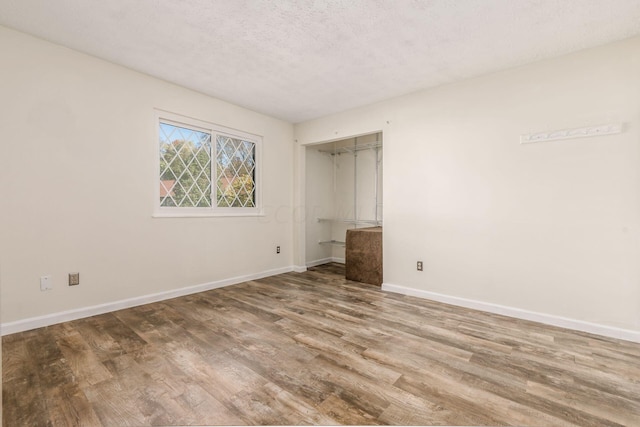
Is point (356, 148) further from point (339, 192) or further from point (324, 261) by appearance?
point (324, 261)

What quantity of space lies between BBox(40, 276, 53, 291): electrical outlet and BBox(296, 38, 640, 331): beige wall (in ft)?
11.1

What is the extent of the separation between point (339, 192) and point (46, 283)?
4.30 m

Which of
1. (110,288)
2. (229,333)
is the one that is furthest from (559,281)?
(110,288)

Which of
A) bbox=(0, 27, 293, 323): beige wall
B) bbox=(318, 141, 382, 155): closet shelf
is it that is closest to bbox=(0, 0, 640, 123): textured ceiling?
bbox=(0, 27, 293, 323): beige wall

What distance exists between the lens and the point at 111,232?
2.80m

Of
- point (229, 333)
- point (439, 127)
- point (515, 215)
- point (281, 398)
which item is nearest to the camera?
point (281, 398)

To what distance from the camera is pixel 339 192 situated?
5.62 meters

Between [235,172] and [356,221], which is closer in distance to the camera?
[235,172]

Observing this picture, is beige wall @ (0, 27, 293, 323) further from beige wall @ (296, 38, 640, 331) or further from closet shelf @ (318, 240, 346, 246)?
beige wall @ (296, 38, 640, 331)

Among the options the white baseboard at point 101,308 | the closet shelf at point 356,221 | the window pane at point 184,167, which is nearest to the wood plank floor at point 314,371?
the white baseboard at point 101,308

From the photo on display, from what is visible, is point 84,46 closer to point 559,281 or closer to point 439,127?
point 439,127

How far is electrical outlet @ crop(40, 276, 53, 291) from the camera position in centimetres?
242

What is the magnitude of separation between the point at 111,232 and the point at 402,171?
321 centimetres

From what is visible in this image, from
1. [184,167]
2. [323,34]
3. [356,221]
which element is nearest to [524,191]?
[323,34]
